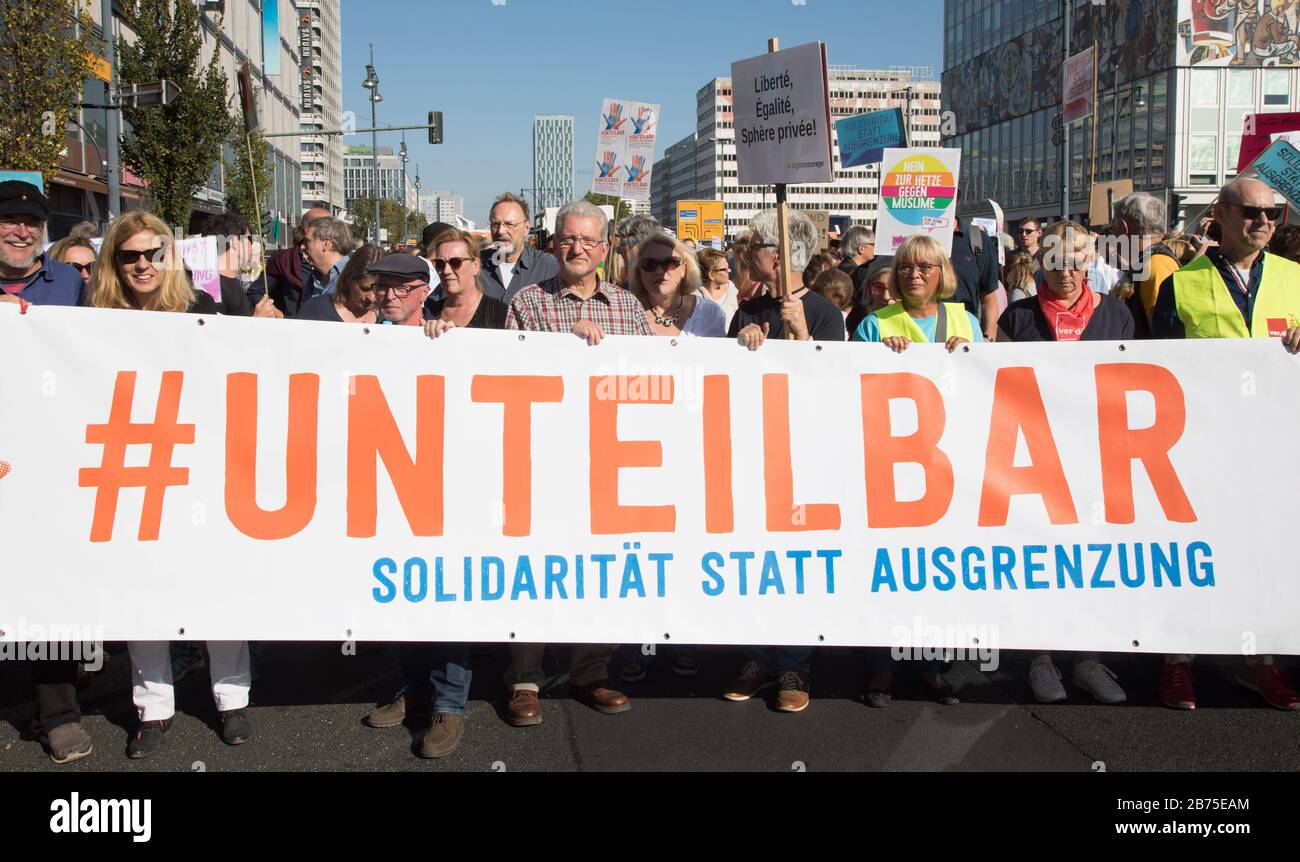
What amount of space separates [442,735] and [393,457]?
3.48ft

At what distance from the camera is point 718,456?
14.8ft

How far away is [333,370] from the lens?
4445 mm

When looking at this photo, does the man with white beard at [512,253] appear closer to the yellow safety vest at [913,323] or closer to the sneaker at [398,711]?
the yellow safety vest at [913,323]

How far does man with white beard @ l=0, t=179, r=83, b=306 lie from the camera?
180 inches

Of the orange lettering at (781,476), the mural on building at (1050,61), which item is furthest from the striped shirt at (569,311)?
the mural on building at (1050,61)

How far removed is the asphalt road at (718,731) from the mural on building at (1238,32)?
53743mm

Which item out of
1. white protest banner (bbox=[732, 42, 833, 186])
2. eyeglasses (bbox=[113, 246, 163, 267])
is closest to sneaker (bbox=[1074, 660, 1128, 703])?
white protest banner (bbox=[732, 42, 833, 186])

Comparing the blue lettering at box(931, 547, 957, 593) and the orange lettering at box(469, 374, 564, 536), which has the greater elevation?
the orange lettering at box(469, 374, 564, 536)

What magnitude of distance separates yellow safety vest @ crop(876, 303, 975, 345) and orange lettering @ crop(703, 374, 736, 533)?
85 centimetres

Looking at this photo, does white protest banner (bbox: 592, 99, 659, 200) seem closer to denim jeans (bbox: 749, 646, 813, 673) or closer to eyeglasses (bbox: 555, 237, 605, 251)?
eyeglasses (bbox: 555, 237, 605, 251)

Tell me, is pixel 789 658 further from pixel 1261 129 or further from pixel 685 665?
pixel 1261 129

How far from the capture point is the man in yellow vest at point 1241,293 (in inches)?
188

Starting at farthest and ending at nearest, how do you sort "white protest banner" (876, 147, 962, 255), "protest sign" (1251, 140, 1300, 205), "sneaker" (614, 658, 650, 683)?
"white protest banner" (876, 147, 962, 255) < "protest sign" (1251, 140, 1300, 205) < "sneaker" (614, 658, 650, 683)
